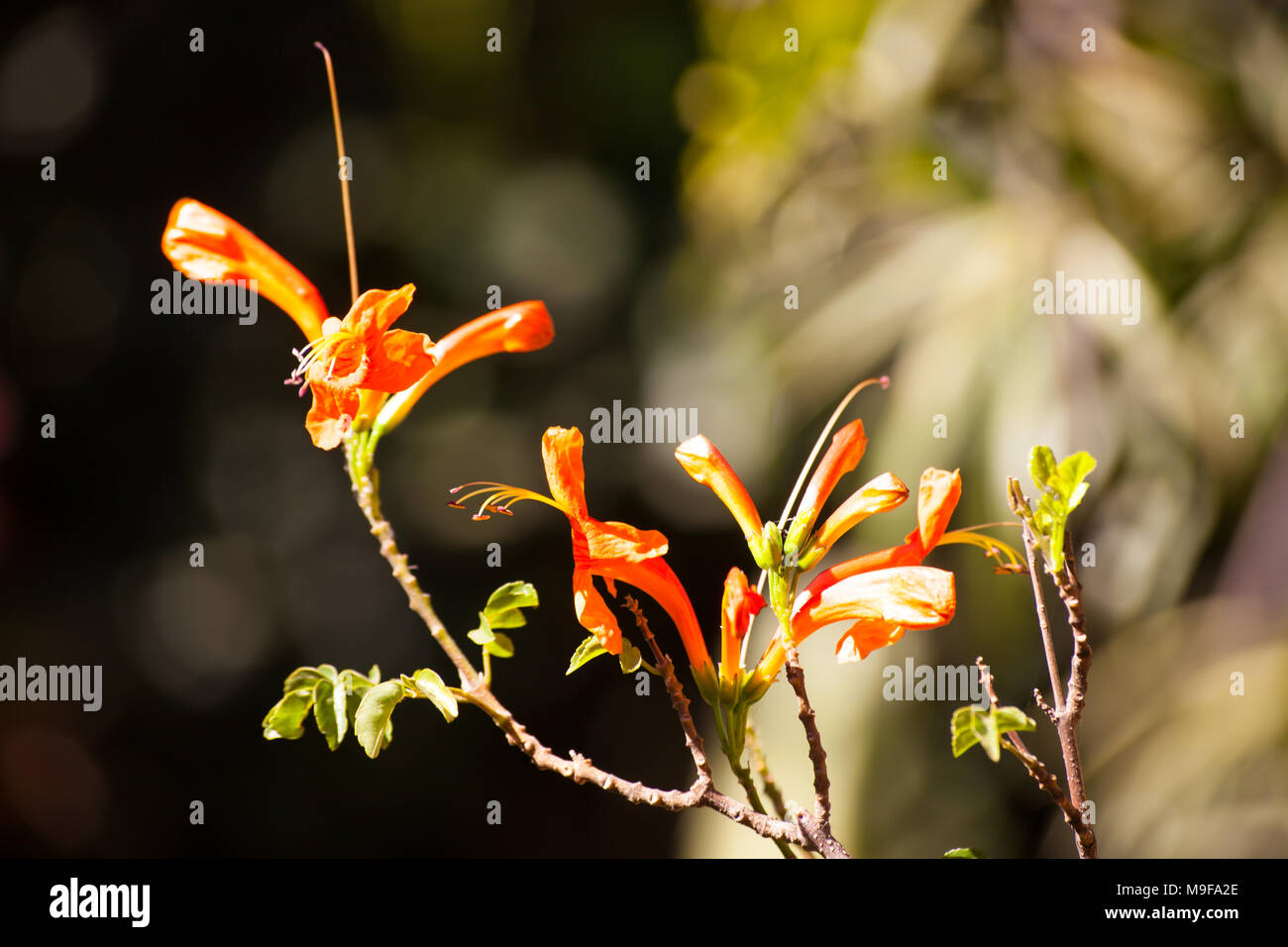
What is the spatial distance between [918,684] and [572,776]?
912 millimetres

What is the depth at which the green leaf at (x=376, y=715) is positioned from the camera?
286mm

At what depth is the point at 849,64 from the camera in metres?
1.24

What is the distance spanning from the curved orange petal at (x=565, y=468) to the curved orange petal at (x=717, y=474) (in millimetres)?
35

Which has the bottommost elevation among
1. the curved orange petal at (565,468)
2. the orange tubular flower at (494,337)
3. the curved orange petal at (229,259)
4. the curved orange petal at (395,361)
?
the curved orange petal at (565,468)

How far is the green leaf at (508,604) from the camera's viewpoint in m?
0.32

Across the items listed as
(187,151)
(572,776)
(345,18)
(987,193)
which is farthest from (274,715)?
(345,18)

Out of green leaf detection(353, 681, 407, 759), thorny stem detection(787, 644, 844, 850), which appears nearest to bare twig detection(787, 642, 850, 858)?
thorny stem detection(787, 644, 844, 850)

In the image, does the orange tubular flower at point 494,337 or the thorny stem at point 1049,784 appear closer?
the thorny stem at point 1049,784

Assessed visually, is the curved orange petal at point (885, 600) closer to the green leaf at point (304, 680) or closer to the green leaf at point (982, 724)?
the green leaf at point (982, 724)

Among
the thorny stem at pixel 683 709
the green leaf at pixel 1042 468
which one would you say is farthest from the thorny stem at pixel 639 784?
the green leaf at pixel 1042 468

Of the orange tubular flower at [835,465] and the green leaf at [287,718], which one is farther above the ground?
the orange tubular flower at [835,465]

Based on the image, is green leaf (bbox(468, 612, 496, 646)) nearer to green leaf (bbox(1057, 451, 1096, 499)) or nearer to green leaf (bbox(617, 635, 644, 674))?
green leaf (bbox(617, 635, 644, 674))

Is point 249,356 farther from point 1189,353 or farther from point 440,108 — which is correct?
point 1189,353

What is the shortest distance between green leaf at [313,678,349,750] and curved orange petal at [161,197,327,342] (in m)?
0.13
